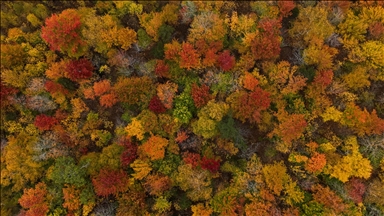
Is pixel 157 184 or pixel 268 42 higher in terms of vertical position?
pixel 268 42

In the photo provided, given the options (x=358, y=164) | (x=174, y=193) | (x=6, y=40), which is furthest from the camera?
(x=6, y=40)

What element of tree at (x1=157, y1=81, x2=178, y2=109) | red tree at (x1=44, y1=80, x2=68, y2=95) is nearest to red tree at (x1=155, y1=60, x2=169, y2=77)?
tree at (x1=157, y1=81, x2=178, y2=109)

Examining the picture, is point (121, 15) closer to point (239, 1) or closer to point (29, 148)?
point (239, 1)

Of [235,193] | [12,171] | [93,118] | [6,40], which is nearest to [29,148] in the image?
[12,171]

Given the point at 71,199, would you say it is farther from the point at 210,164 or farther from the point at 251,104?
the point at 251,104

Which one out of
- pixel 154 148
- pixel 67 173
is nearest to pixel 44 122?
pixel 67 173

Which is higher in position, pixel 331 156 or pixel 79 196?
pixel 331 156

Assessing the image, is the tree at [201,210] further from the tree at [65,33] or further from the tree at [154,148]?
the tree at [65,33]
